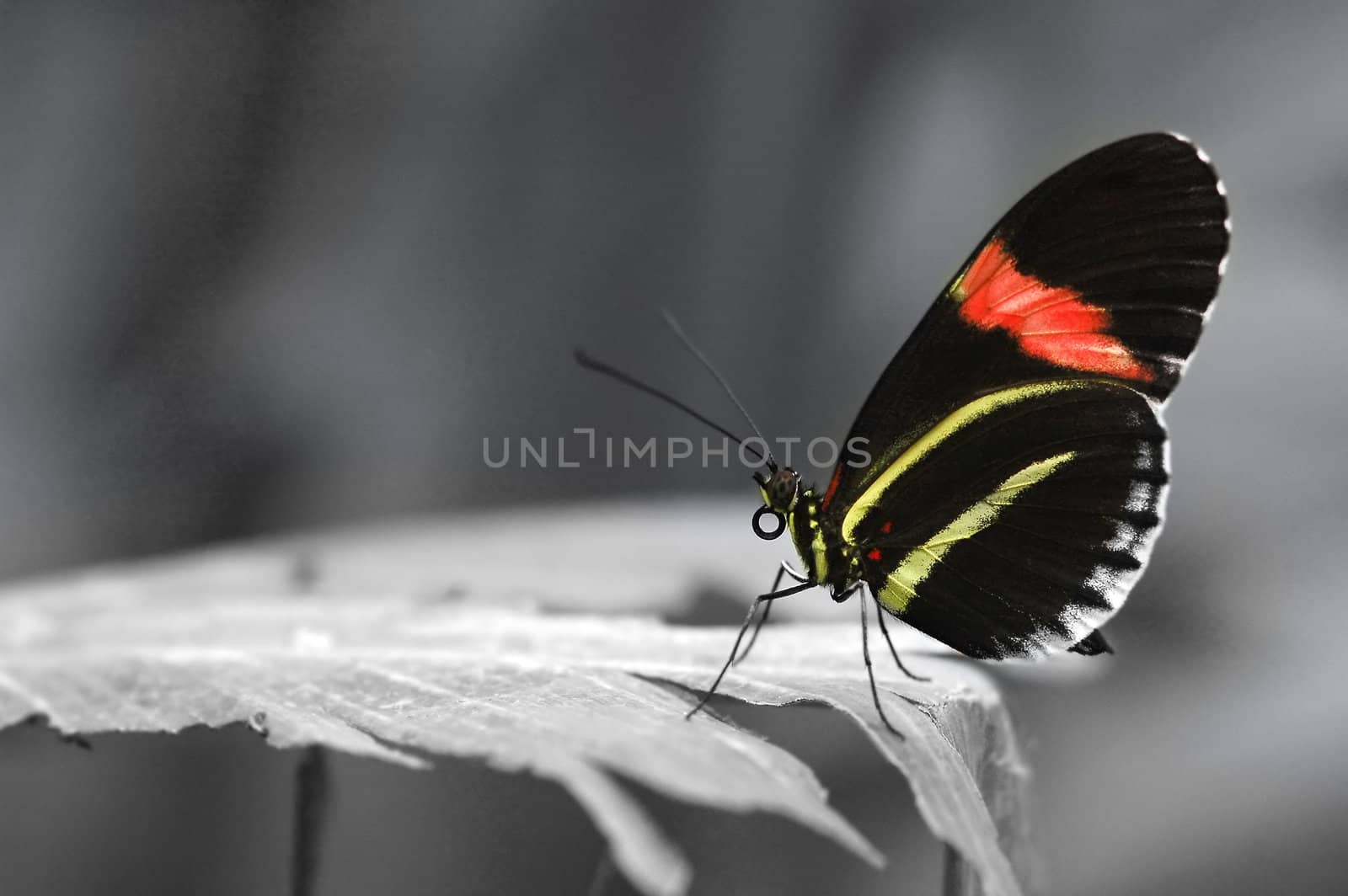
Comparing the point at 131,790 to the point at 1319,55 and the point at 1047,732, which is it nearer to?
the point at 1047,732

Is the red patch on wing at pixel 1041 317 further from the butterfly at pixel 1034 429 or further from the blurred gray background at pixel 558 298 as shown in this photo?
the blurred gray background at pixel 558 298

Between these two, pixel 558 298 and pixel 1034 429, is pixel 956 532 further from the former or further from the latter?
pixel 558 298

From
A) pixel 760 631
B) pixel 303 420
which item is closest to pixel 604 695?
pixel 760 631

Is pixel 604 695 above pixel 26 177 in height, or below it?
below

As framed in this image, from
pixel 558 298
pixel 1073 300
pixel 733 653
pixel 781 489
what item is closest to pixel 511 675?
pixel 733 653

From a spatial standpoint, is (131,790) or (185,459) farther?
(185,459)

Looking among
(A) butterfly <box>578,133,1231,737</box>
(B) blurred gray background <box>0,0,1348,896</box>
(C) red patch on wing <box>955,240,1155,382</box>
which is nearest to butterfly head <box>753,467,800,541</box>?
(A) butterfly <box>578,133,1231,737</box>

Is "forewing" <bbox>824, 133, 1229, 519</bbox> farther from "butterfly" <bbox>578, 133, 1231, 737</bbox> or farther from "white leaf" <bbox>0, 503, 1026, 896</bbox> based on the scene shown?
"white leaf" <bbox>0, 503, 1026, 896</bbox>

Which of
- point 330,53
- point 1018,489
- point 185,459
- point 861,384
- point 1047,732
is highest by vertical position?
point 330,53
